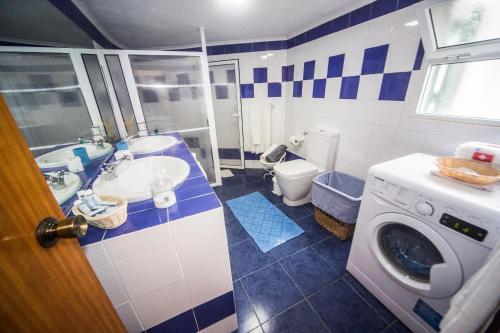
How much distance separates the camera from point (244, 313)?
1216 mm

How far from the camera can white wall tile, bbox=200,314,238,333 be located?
1037mm

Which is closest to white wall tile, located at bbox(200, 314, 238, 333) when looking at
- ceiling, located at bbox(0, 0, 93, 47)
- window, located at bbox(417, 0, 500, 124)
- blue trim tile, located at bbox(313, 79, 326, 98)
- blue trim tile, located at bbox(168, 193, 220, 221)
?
blue trim tile, located at bbox(168, 193, 220, 221)

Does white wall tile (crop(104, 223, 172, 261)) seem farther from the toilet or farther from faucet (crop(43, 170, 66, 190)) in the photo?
the toilet

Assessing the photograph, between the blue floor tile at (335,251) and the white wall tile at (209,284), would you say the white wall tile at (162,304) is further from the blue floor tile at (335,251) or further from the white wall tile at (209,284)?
the blue floor tile at (335,251)

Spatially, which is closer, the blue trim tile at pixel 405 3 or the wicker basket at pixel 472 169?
the wicker basket at pixel 472 169

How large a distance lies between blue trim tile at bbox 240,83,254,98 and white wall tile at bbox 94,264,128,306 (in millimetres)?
2472

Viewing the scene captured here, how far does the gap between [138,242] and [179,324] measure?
1.75 ft

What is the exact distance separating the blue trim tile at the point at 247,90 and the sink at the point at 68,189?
2.22m

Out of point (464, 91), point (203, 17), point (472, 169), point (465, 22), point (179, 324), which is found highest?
point (203, 17)

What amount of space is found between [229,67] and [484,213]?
8.93 feet

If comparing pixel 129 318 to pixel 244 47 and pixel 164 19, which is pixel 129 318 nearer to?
pixel 164 19

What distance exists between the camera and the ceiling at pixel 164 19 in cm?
79

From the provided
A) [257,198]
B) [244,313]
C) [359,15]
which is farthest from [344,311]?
[359,15]

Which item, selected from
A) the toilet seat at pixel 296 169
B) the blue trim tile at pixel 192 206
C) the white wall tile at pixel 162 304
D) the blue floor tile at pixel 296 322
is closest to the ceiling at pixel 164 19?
the blue trim tile at pixel 192 206
